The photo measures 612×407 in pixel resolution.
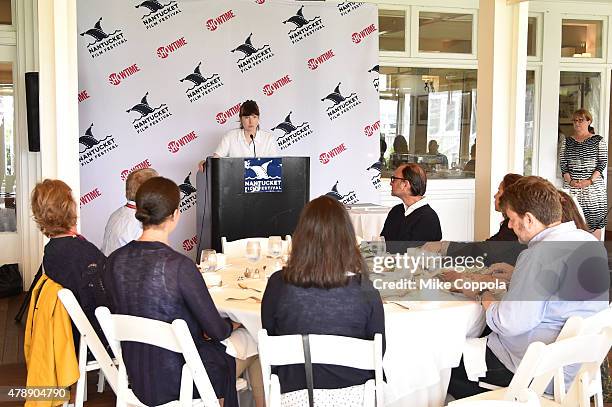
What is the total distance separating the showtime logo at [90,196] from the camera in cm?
753

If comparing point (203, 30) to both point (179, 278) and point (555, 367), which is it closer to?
point (179, 278)

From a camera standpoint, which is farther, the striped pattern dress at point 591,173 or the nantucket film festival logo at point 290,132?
the striped pattern dress at point 591,173

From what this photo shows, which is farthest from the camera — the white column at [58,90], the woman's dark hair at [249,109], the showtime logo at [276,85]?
the showtime logo at [276,85]

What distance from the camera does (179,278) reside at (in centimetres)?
307

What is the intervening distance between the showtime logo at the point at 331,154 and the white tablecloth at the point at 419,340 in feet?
16.0

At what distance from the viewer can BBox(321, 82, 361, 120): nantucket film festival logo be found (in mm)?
8375

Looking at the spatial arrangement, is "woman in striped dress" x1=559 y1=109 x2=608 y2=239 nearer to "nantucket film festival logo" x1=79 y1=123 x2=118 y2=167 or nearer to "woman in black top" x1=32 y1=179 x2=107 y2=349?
"nantucket film festival logo" x1=79 y1=123 x2=118 y2=167

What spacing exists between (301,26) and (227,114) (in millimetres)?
1271

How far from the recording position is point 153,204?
10.3 ft

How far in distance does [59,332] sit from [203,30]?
181 inches

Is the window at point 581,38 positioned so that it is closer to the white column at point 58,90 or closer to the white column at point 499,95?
the white column at point 499,95

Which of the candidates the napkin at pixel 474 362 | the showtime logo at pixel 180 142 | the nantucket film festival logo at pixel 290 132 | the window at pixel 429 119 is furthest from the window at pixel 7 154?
the napkin at pixel 474 362

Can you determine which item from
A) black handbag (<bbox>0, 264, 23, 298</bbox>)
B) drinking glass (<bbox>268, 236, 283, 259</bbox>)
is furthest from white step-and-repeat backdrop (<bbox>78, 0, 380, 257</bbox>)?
drinking glass (<bbox>268, 236, 283, 259</bbox>)

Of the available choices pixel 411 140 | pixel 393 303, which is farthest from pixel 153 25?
pixel 393 303
